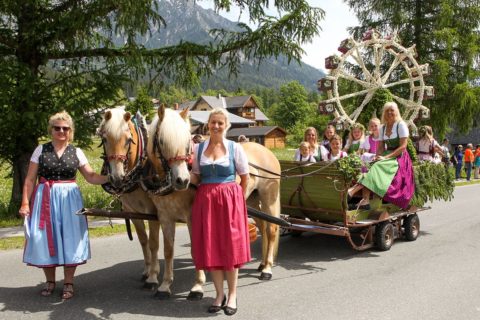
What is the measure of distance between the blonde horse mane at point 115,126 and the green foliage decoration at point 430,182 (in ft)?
16.3

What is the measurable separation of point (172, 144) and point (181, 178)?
0.33 metres

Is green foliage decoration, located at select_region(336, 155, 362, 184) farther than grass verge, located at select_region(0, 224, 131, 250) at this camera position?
No

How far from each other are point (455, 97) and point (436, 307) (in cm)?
1750

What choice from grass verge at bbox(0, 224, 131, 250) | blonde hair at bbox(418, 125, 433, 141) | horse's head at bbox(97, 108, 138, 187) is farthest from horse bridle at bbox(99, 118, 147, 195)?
blonde hair at bbox(418, 125, 433, 141)

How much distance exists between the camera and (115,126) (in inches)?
159

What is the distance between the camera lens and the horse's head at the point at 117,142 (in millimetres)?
3967

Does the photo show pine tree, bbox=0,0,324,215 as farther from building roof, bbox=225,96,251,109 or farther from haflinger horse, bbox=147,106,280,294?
building roof, bbox=225,96,251,109

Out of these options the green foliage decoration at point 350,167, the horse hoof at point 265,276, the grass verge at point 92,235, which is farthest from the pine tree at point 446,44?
the horse hoof at point 265,276

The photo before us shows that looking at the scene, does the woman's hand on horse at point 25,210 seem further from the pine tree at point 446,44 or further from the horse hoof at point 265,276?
the pine tree at point 446,44

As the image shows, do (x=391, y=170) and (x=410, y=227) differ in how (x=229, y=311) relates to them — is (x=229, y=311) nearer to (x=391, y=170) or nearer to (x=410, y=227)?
(x=391, y=170)

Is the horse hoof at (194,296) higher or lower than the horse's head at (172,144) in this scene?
lower

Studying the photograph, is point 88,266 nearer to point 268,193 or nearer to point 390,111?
point 268,193

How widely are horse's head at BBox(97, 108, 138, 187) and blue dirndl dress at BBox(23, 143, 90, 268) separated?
2.34 feet

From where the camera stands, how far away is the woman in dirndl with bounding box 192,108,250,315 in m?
4.00
